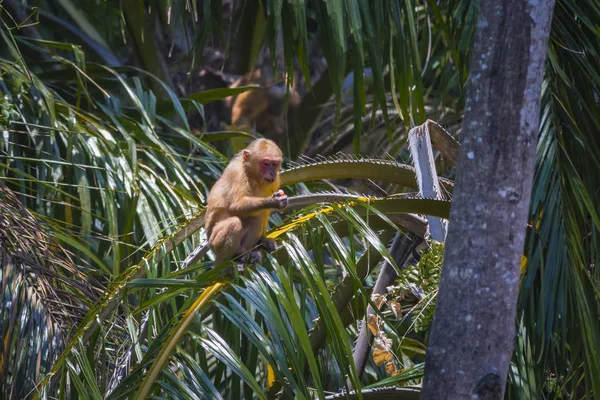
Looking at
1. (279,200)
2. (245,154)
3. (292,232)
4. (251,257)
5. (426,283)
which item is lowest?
(426,283)

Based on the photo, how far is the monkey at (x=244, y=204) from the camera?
4.41 meters

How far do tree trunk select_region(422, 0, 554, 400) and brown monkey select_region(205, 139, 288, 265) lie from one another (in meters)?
1.37

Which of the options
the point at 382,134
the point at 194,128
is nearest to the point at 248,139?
the point at 194,128

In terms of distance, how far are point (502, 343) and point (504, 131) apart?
27.5 inches

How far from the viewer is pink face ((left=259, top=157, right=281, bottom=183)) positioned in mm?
4664

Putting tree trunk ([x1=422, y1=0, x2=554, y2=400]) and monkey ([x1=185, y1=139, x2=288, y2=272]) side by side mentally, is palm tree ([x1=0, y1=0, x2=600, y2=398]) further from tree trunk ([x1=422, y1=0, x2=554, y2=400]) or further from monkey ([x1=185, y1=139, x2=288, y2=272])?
tree trunk ([x1=422, y1=0, x2=554, y2=400])

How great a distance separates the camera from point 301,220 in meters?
3.90

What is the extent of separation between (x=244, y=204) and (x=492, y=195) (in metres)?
1.77

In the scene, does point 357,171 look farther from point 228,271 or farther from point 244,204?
point 228,271

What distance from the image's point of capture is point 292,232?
399cm

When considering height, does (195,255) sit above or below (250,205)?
below

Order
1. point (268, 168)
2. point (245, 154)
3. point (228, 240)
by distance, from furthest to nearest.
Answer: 1. point (245, 154)
2. point (268, 168)
3. point (228, 240)

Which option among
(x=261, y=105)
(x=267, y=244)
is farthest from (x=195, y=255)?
(x=261, y=105)

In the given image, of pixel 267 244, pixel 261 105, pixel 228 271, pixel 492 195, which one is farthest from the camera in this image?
pixel 261 105
